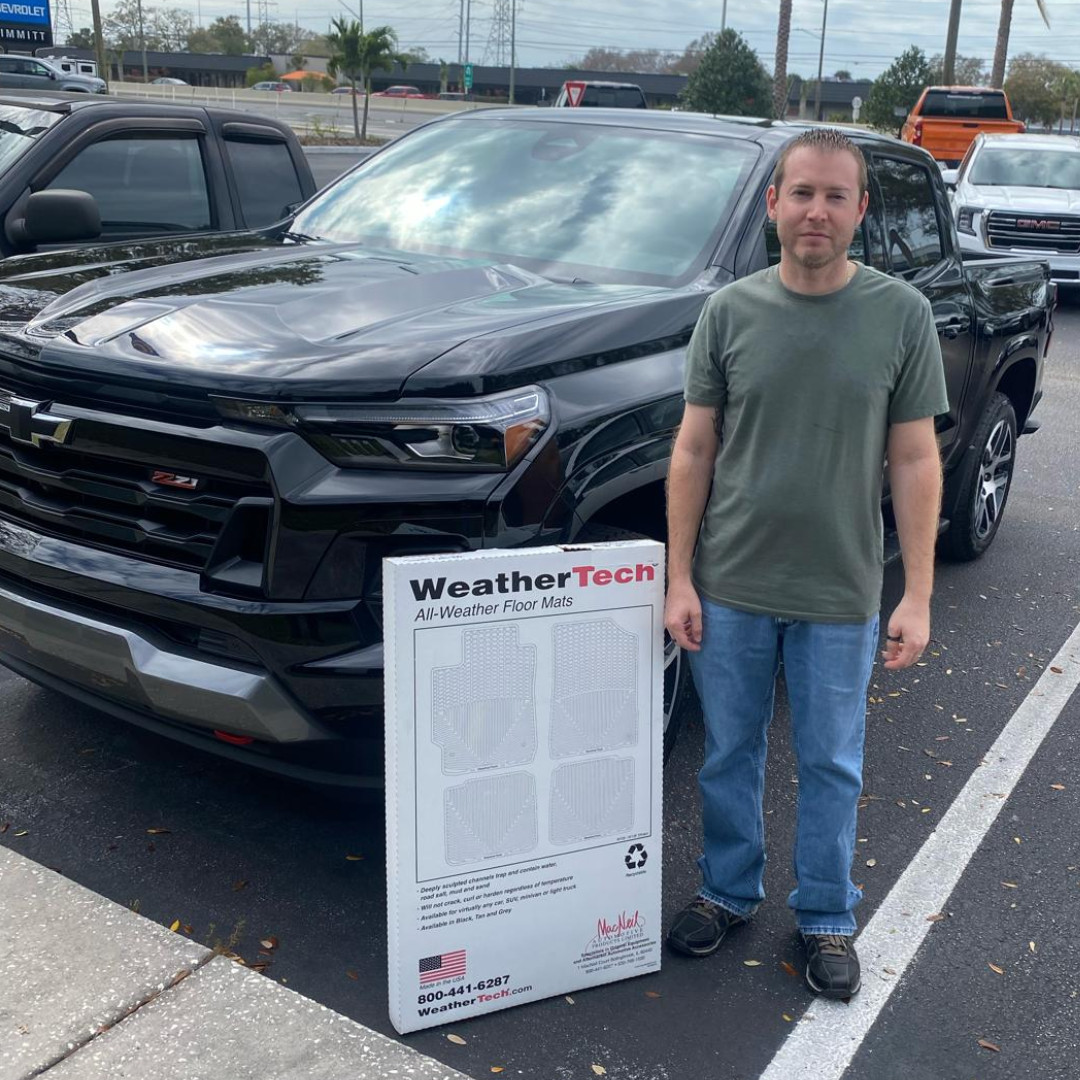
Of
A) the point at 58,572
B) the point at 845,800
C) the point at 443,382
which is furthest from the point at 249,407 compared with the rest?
the point at 845,800

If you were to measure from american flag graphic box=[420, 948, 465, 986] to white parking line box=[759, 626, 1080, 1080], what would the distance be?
656 mm

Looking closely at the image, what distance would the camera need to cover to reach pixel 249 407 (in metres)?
2.82

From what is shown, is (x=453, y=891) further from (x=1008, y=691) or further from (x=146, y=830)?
(x=1008, y=691)

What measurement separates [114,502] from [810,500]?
1.57m

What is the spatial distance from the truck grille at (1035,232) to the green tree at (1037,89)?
68.0 metres

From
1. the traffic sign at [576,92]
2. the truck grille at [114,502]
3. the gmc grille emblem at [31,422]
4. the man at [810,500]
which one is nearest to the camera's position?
the man at [810,500]

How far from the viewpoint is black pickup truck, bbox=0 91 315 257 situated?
5395 millimetres

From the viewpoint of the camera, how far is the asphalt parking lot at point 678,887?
2.78 m

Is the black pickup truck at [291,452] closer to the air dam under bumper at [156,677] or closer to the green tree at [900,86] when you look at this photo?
the air dam under bumper at [156,677]

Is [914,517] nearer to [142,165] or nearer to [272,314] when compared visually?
[272,314]

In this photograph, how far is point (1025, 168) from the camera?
53.2ft

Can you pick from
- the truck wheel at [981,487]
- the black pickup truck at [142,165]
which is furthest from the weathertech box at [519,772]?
the truck wheel at [981,487]

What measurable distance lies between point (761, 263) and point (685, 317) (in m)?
0.57

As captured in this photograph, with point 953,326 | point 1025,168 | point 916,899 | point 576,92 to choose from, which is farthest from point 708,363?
point 576,92
